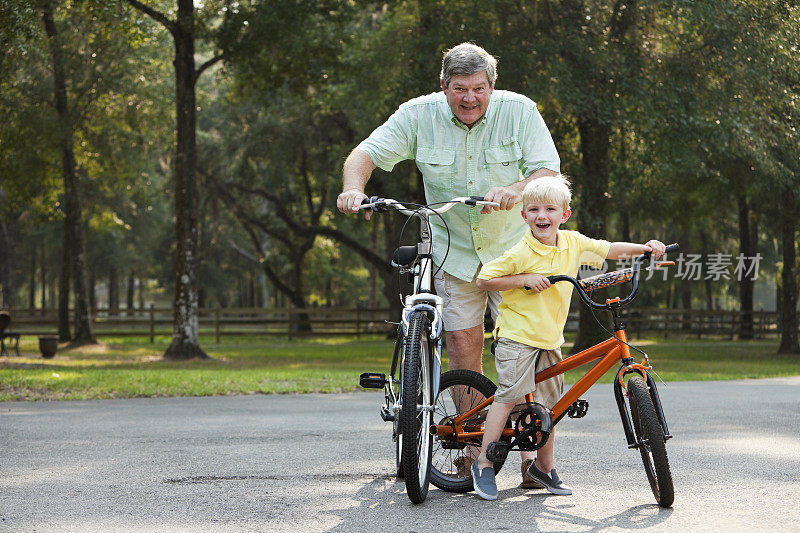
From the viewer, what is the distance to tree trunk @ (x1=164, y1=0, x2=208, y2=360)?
19922 mm

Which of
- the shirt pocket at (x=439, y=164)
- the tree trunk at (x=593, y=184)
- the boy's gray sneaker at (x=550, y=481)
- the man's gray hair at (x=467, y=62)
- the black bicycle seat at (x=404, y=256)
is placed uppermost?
the tree trunk at (x=593, y=184)

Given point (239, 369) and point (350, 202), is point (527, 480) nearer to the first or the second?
point (350, 202)

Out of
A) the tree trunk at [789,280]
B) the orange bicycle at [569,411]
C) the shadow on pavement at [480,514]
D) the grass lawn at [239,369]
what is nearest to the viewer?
the shadow on pavement at [480,514]

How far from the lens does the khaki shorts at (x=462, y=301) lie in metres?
5.01

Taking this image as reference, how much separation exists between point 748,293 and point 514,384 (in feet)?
111

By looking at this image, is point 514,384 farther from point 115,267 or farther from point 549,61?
point 115,267

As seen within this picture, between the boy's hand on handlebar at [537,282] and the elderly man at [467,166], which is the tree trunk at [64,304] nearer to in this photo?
the elderly man at [467,166]

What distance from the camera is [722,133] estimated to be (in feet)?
56.9

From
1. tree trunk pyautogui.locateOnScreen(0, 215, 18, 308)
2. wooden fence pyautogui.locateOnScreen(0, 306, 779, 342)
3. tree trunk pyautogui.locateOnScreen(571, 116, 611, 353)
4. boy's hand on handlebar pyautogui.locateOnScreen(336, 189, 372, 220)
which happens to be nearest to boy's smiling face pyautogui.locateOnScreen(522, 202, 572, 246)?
boy's hand on handlebar pyautogui.locateOnScreen(336, 189, 372, 220)

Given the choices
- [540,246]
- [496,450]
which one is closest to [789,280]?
[540,246]

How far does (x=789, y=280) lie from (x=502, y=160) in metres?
22.6

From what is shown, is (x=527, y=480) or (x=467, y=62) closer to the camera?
(x=467, y=62)

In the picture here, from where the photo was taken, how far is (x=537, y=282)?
430cm

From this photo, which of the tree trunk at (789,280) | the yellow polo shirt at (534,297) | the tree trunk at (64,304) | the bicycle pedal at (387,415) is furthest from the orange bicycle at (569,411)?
the tree trunk at (64,304)
